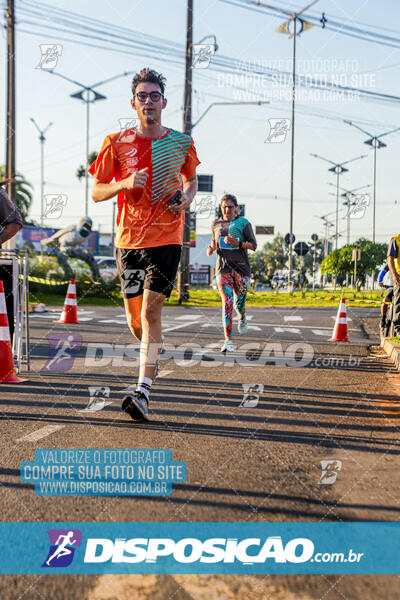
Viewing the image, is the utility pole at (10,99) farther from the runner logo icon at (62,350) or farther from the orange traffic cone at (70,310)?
the runner logo icon at (62,350)

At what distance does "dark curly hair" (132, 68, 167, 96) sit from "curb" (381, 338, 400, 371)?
14.7ft

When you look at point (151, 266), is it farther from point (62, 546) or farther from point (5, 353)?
point (62, 546)

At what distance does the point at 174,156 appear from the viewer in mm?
4852

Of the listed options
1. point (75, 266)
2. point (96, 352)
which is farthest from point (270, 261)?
point (96, 352)

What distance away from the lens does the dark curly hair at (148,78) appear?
4797mm

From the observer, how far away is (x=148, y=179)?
4.69 m

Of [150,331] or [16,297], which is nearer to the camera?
[150,331]

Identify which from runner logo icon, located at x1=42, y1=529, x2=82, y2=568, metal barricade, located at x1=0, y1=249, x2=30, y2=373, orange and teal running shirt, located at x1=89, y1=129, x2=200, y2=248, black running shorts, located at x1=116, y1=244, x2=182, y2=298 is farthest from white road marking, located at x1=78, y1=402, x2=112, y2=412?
runner logo icon, located at x1=42, y1=529, x2=82, y2=568

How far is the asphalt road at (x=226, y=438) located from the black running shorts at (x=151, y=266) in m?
0.92

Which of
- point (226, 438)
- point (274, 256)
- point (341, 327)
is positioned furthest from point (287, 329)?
point (274, 256)

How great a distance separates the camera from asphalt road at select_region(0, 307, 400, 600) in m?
2.71

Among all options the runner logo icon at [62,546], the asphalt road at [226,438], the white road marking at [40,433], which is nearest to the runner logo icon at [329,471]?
the asphalt road at [226,438]

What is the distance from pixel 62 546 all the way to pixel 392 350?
7.05 meters

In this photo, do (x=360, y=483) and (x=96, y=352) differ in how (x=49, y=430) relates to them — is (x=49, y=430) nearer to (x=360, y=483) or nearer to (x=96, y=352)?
(x=360, y=483)
